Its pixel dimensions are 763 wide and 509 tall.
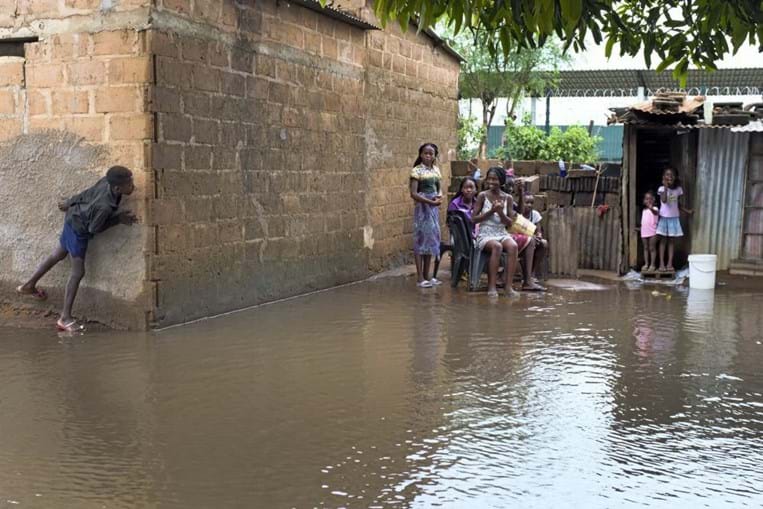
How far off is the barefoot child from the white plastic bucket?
6781 mm

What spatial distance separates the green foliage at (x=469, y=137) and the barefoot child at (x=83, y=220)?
1674 cm

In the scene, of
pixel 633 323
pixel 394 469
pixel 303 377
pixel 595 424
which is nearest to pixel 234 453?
pixel 394 469

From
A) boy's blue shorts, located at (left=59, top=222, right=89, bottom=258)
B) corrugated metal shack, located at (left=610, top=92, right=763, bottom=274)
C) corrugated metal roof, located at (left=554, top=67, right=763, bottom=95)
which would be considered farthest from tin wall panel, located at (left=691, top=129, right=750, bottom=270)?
corrugated metal roof, located at (left=554, top=67, right=763, bottom=95)

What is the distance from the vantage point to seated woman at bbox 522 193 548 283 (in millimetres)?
11102

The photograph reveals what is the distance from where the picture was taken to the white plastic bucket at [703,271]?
1105 centimetres

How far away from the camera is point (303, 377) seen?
257 inches

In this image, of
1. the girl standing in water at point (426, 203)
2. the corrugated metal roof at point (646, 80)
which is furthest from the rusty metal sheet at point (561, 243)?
the corrugated metal roof at point (646, 80)

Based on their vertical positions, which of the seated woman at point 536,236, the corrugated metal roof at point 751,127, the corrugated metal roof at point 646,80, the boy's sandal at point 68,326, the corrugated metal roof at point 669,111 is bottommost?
the boy's sandal at point 68,326

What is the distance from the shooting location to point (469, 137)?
24578 millimetres

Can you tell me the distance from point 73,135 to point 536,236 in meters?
5.53

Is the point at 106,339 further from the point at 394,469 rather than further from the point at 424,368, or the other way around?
the point at 394,469

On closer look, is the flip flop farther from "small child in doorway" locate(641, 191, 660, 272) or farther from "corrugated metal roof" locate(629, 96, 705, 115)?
"small child in doorway" locate(641, 191, 660, 272)

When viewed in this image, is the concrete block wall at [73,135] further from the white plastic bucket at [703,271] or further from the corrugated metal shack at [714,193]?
the corrugated metal shack at [714,193]

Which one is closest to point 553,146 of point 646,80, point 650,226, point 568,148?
point 568,148
